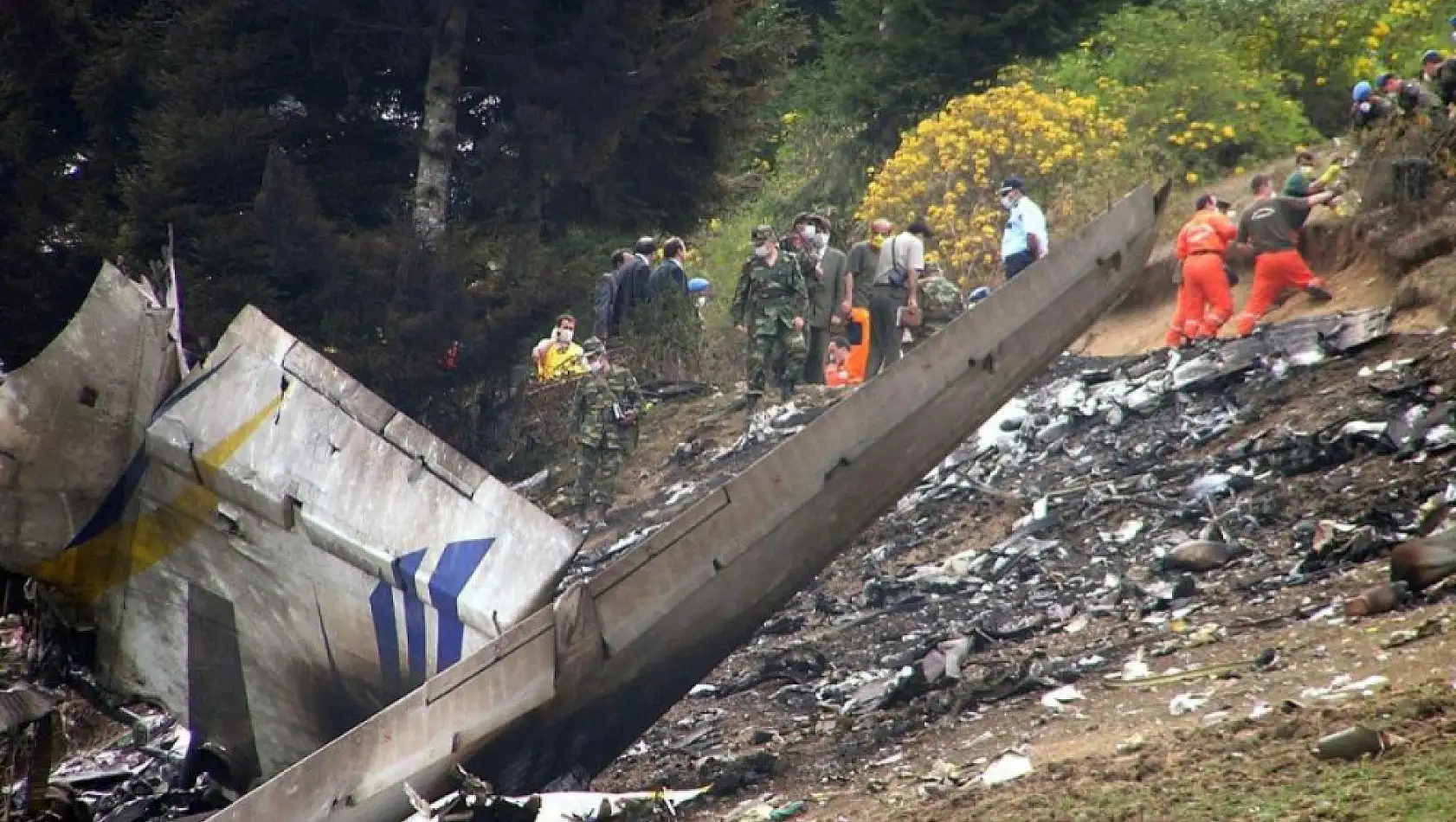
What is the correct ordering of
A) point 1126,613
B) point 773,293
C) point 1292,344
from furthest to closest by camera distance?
point 773,293 → point 1292,344 → point 1126,613

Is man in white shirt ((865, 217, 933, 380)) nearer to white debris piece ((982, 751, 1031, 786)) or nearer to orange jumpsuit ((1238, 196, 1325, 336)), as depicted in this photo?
orange jumpsuit ((1238, 196, 1325, 336))

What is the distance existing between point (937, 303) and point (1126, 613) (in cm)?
842

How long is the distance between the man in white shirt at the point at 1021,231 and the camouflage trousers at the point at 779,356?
2.31m

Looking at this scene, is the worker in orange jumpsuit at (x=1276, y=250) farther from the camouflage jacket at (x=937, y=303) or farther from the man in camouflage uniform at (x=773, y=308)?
the man in camouflage uniform at (x=773, y=308)

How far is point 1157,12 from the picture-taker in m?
26.7

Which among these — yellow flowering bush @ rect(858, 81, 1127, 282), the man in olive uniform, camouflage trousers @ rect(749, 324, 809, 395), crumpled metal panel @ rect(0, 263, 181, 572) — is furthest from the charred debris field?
yellow flowering bush @ rect(858, 81, 1127, 282)

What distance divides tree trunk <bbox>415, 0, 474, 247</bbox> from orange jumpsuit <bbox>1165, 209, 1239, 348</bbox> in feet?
25.5

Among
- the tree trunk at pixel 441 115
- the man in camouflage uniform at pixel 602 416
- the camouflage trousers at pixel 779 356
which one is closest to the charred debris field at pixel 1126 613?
the man in camouflage uniform at pixel 602 416

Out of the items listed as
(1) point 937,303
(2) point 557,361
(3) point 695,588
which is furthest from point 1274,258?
(3) point 695,588

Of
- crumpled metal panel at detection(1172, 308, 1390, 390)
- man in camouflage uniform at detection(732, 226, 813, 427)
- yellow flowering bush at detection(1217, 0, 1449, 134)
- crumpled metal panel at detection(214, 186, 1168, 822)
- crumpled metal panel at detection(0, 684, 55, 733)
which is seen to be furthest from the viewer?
yellow flowering bush at detection(1217, 0, 1449, 134)

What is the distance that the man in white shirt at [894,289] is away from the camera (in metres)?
19.5

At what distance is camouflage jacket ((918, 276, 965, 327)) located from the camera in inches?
770

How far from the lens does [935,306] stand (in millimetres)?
19625

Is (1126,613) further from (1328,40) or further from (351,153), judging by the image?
(1328,40)
